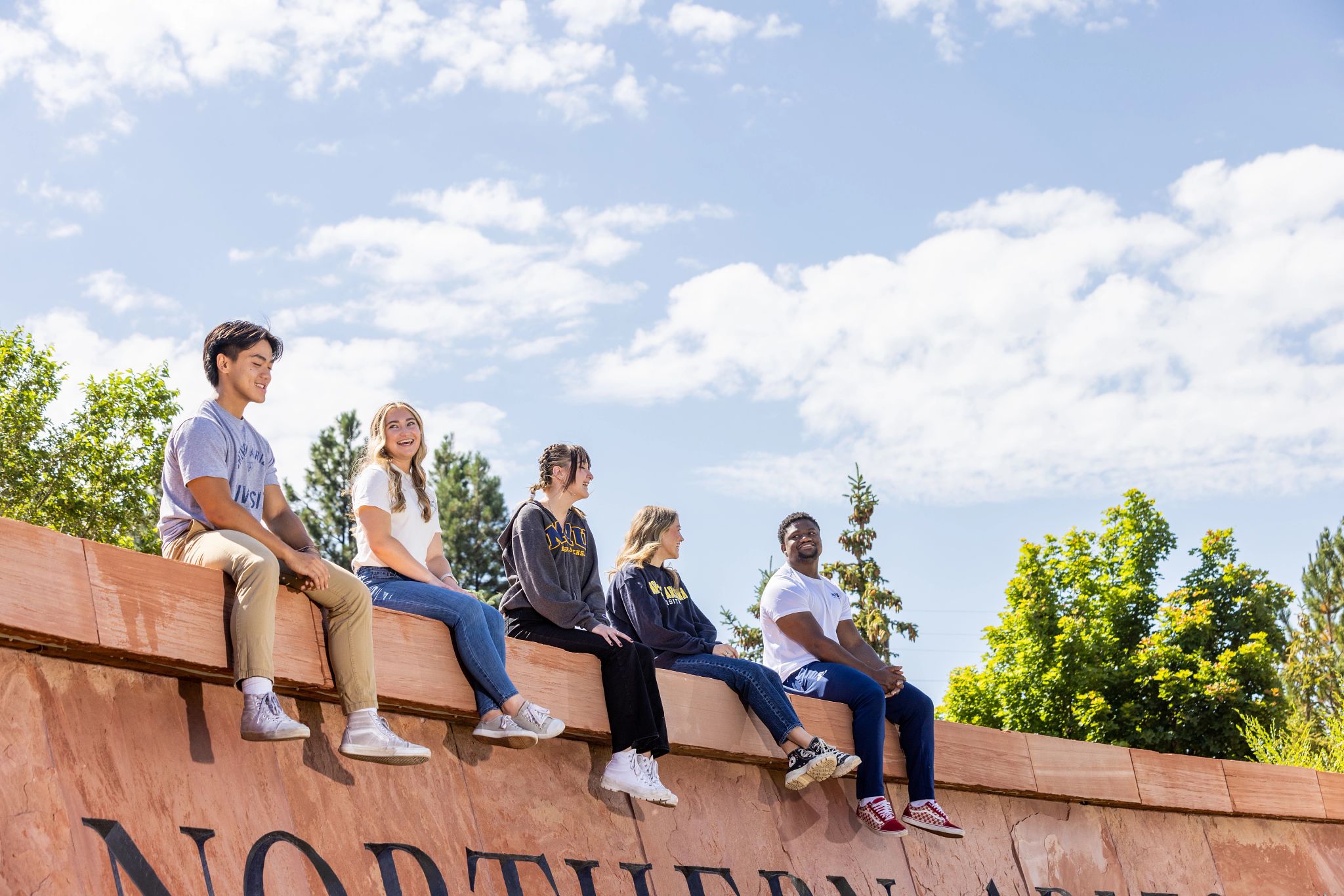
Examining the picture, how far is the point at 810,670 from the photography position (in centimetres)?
639

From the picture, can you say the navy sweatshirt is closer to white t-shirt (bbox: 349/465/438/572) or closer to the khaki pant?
white t-shirt (bbox: 349/465/438/572)

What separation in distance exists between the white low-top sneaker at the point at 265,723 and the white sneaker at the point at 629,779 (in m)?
1.51

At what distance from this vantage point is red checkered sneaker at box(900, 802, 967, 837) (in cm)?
621

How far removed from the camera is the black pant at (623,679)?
5.10 metres

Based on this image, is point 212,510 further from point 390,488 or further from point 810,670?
point 810,670

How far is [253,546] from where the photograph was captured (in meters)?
4.05

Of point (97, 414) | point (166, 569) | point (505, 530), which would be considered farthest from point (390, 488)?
point (97, 414)

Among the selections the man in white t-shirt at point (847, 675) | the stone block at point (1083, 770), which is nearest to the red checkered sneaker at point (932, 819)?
the man in white t-shirt at point (847, 675)

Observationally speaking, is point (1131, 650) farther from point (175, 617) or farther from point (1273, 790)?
point (175, 617)

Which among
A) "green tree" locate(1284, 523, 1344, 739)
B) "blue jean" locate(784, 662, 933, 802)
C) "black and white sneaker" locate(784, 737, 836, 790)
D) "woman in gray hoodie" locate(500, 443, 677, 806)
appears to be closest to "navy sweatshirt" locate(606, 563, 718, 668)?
"woman in gray hoodie" locate(500, 443, 677, 806)

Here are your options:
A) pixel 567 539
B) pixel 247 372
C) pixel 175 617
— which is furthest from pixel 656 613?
pixel 175 617

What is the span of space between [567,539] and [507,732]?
119cm

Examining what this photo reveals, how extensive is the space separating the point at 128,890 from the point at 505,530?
2.47 meters

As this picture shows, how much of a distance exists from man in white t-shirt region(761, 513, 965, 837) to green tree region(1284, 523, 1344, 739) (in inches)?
1168
